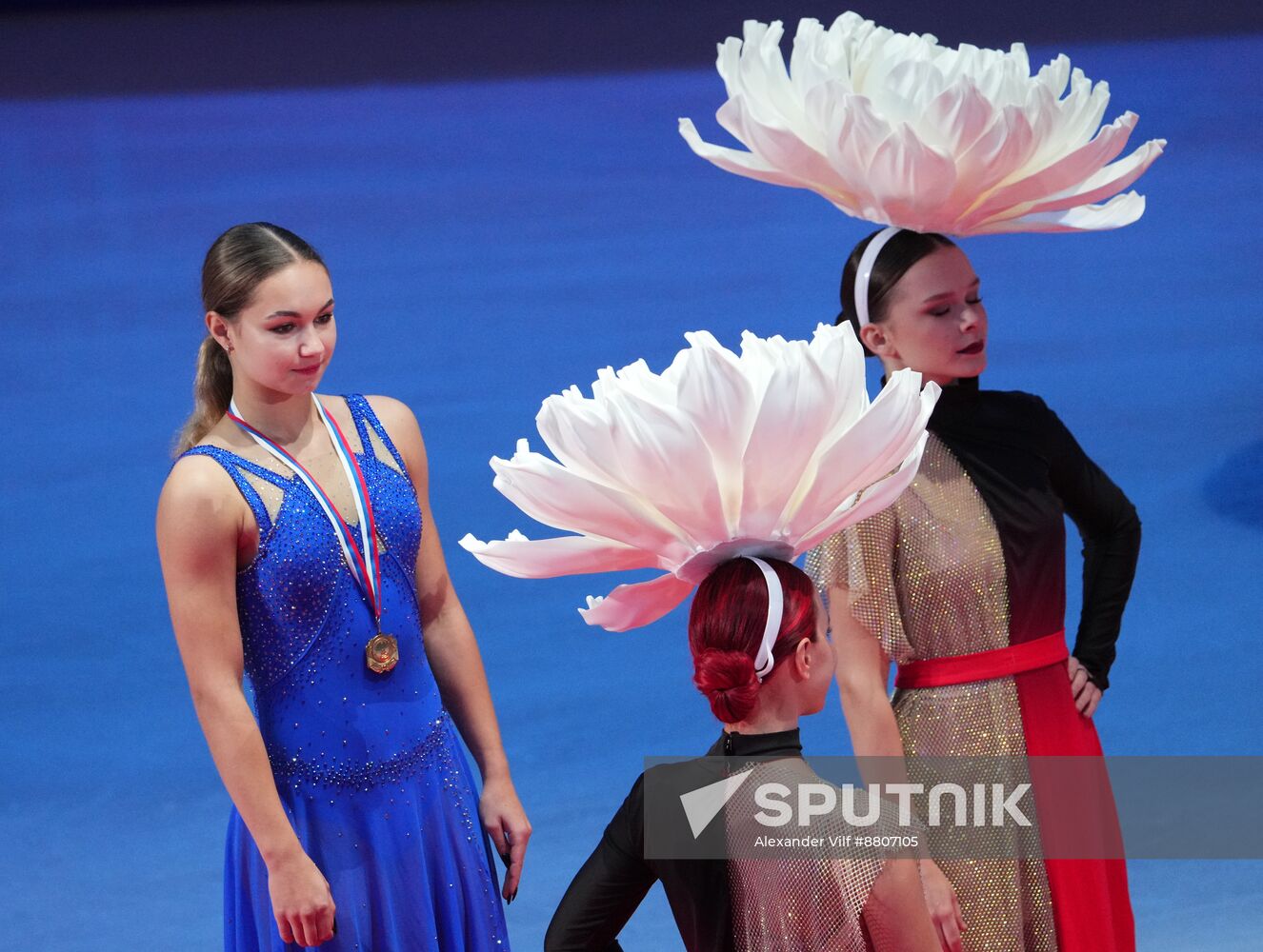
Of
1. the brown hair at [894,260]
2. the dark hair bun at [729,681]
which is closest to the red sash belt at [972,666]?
the brown hair at [894,260]

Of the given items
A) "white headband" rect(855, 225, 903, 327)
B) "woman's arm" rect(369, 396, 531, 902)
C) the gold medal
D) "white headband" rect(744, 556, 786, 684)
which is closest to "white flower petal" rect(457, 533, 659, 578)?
"white headband" rect(744, 556, 786, 684)

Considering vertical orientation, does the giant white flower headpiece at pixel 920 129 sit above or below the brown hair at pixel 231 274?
above

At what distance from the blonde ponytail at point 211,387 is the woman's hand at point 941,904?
1113mm

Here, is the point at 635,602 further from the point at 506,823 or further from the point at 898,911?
the point at 506,823

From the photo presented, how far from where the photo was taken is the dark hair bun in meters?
1.86

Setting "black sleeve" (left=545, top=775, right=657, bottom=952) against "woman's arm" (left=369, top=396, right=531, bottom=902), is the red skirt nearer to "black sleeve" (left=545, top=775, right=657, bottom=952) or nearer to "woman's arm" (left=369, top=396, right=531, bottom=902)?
"woman's arm" (left=369, top=396, right=531, bottom=902)

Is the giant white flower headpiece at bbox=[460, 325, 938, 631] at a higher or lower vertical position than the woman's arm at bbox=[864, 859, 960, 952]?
higher

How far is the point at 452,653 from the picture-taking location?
2.54 m

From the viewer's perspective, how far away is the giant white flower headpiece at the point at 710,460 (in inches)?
72.6

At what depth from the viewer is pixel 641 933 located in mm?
3623

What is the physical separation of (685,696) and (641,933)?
1.01m

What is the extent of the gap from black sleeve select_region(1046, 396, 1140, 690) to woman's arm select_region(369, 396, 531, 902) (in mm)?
881

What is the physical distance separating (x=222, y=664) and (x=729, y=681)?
0.73 metres

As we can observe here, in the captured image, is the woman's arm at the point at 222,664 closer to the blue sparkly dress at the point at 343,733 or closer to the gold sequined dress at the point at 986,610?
the blue sparkly dress at the point at 343,733
